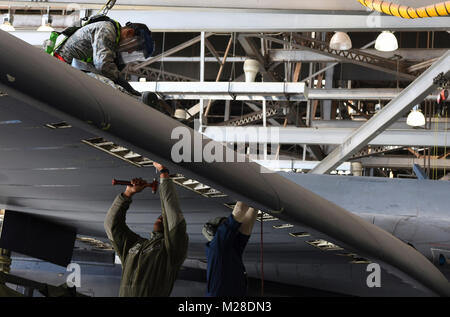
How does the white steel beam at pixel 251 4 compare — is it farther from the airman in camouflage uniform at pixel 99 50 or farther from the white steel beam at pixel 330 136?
the airman in camouflage uniform at pixel 99 50

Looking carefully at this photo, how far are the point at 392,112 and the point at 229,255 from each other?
931 centimetres

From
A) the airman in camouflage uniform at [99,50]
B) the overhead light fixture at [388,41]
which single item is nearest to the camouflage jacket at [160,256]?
the airman in camouflage uniform at [99,50]

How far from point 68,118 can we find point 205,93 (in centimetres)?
911

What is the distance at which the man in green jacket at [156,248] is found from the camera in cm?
538

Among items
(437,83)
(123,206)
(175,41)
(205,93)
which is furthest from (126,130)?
(175,41)

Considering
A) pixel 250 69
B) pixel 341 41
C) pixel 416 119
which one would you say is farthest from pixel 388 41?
pixel 416 119

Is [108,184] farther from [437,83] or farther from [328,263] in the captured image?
[437,83]

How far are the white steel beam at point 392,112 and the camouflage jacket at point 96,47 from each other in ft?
27.9

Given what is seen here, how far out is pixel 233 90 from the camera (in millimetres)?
12852

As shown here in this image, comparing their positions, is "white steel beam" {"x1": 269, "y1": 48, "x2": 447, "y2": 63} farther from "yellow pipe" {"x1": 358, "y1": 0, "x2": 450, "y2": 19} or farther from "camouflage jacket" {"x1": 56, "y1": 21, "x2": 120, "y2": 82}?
"camouflage jacket" {"x1": 56, "y1": 21, "x2": 120, "y2": 82}

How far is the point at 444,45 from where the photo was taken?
21391 millimetres

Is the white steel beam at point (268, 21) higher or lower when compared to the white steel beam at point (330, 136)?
higher

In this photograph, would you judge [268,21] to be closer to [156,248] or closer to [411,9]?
[411,9]

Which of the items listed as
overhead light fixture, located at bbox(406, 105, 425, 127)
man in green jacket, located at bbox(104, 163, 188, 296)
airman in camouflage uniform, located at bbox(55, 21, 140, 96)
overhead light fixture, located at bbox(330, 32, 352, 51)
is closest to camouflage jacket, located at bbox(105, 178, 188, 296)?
man in green jacket, located at bbox(104, 163, 188, 296)
